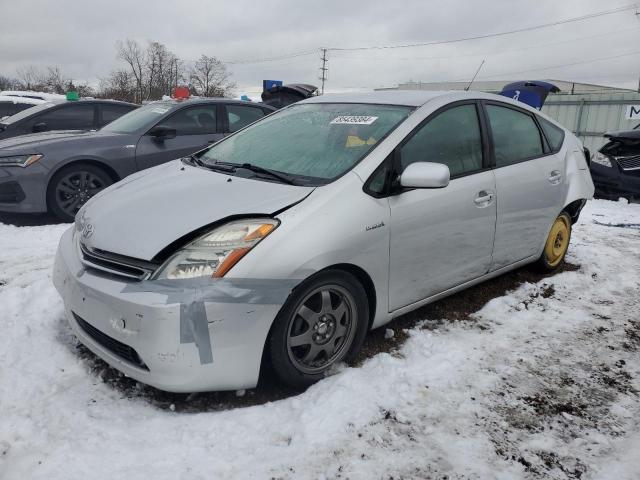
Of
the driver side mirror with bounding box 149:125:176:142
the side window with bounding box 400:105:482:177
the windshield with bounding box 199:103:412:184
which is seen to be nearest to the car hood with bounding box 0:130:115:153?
the driver side mirror with bounding box 149:125:176:142

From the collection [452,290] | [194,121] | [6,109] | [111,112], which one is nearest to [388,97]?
[452,290]

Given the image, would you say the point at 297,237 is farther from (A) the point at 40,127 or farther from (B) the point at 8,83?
(B) the point at 8,83

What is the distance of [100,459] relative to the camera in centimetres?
206

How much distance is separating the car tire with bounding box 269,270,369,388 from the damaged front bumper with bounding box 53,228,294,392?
0.11 meters

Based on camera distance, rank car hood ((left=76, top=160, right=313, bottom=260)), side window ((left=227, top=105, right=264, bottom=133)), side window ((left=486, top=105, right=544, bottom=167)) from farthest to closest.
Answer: side window ((left=227, top=105, right=264, bottom=133)), side window ((left=486, top=105, right=544, bottom=167)), car hood ((left=76, top=160, right=313, bottom=260))

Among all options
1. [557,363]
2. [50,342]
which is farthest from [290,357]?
[557,363]

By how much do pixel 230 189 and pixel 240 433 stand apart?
1.24 metres

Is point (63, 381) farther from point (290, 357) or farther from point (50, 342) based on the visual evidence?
point (290, 357)

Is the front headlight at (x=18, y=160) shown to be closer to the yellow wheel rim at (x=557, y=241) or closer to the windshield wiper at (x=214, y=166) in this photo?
the windshield wiper at (x=214, y=166)

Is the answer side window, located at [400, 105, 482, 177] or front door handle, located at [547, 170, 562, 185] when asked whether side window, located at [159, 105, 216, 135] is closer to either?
side window, located at [400, 105, 482, 177]

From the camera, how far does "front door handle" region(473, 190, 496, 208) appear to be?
331cm

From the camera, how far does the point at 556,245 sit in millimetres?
4480

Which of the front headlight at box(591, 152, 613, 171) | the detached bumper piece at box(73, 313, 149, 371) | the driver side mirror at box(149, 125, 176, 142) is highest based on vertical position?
the driver side mirror at box(149, 125, 176, 142)

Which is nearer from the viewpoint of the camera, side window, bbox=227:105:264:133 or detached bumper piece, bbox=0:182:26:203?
detached bumper piece, bbox=0:182:26:203
